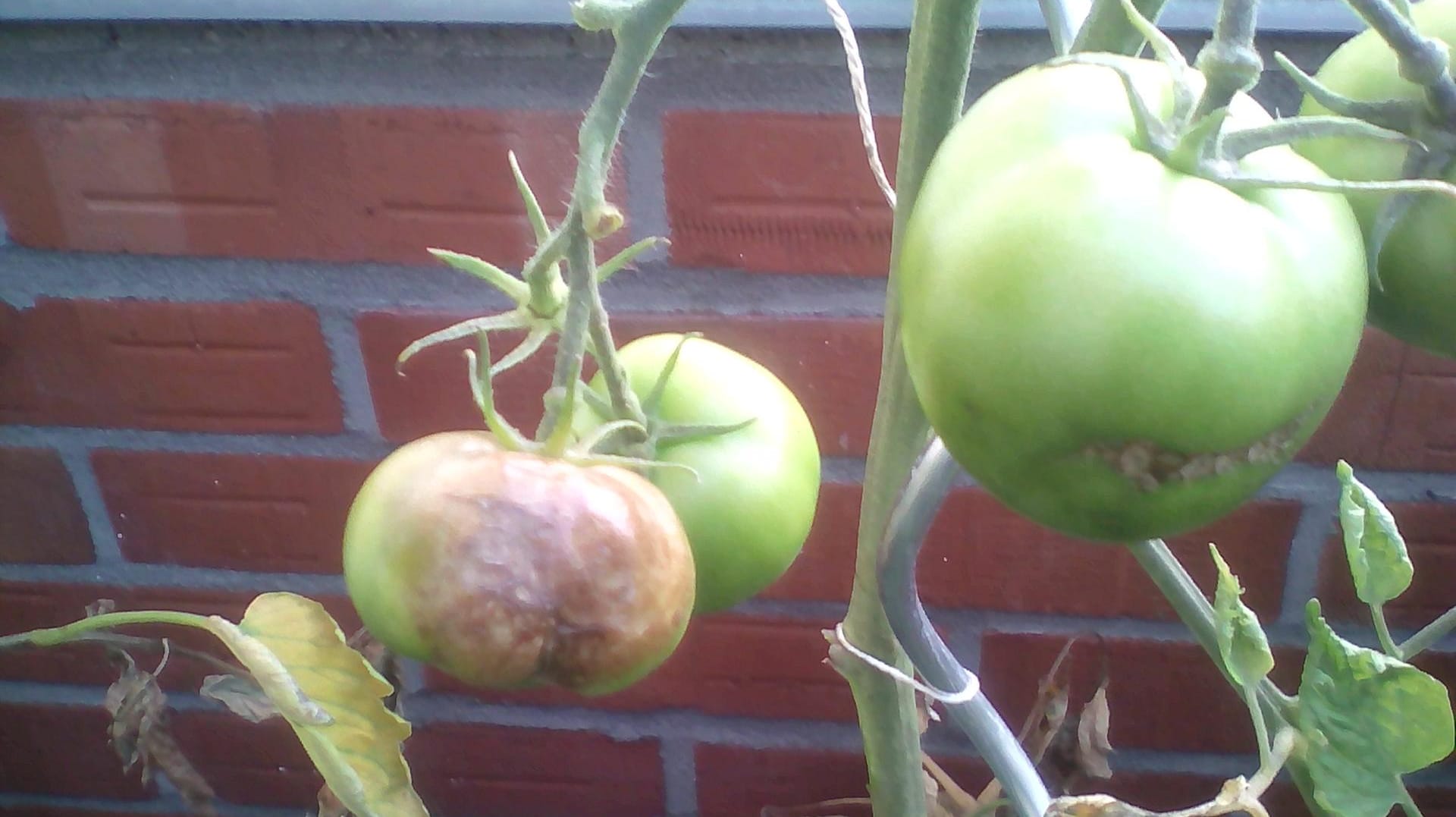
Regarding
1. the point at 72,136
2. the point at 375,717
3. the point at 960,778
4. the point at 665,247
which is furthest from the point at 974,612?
the point at 72,136

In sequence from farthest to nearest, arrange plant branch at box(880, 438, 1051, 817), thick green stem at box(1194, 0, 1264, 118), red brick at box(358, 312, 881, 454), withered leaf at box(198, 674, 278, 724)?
red brick at box(358, 312, 881, 454), withered leaf at box(198, 674, 278, 724), plant branch at box(880, 438, 1051, 817), thick green stem at box(1194, 0, 1264, 118)

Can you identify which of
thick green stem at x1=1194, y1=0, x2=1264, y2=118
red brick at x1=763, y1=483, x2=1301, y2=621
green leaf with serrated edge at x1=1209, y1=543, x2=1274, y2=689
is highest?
thick green stem at x1=1194, y1=0, x2=1264, y2=118

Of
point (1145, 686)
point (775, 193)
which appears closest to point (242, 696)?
point (775, 193)

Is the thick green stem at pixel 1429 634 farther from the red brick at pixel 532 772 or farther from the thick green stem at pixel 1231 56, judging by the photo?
→ the red brick at pixel 532 772

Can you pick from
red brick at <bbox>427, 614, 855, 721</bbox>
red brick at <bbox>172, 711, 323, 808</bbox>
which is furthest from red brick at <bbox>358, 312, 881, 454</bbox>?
red brick at <bbox>172, 711, 323, 808</bbox>

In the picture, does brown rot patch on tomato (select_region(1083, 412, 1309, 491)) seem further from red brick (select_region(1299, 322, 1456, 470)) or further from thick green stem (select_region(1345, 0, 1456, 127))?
red brick (select_region(1299, 322, 1456, 470))

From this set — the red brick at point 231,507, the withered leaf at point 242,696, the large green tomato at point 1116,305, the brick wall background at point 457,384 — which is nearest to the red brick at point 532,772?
the brick wall background at point 457,384

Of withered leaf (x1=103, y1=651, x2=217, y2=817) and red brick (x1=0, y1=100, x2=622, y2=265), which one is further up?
red brick (x1=0, y1=100, x2=622, y2=265)
